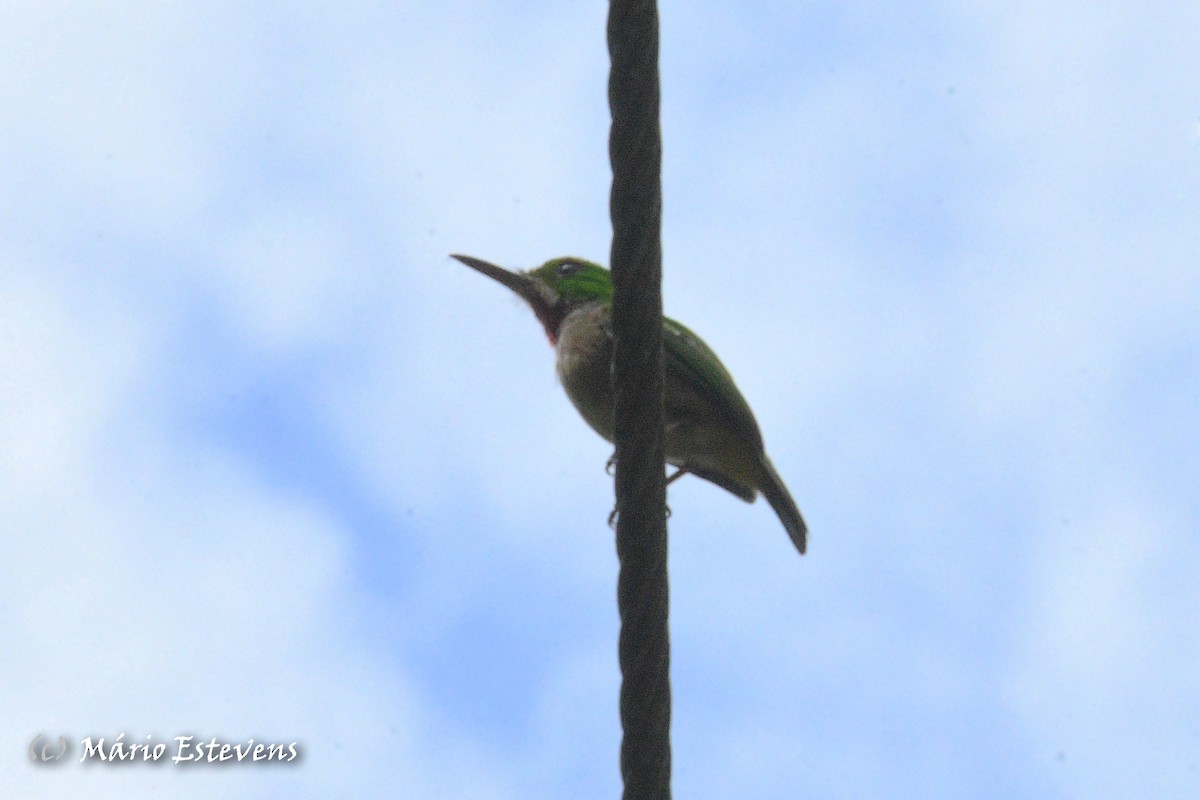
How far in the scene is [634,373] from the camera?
116 inches

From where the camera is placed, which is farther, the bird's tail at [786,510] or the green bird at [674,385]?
the bird's tail at [786,510]

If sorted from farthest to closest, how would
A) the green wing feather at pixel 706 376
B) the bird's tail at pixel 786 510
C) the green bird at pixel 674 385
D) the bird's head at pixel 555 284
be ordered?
the bird's head at pixel 555 284, the bird's tail at pixel 786 510, the green bird at pixel 674 385, the green wing feather at pixel 706 376

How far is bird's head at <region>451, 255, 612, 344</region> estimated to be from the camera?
20.5ft

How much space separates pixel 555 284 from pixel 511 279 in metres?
0.28

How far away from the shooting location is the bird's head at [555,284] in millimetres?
6234

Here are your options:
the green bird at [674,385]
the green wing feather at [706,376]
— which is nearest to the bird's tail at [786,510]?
the green bird at [674,385]

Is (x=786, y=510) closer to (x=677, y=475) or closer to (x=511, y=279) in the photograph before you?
(x=677, y=475)

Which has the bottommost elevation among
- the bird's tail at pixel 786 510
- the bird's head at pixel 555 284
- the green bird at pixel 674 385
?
the bird's tail at pixel 786 510

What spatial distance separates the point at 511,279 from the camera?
648 centimetres

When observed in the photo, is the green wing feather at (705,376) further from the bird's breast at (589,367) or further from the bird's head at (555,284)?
the bird's head at (555,284)

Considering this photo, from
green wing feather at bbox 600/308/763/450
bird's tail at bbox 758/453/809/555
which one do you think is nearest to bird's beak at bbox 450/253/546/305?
Result: green wing feather at bbox 600/308/763/450

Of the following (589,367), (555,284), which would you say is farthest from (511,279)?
(589,367)

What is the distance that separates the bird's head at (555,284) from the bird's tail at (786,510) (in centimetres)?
125

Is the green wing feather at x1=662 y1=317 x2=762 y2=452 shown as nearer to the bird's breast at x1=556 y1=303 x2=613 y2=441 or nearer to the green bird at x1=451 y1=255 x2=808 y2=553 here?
the green bird at x1=451 y1=255 x2=808 y2=553
